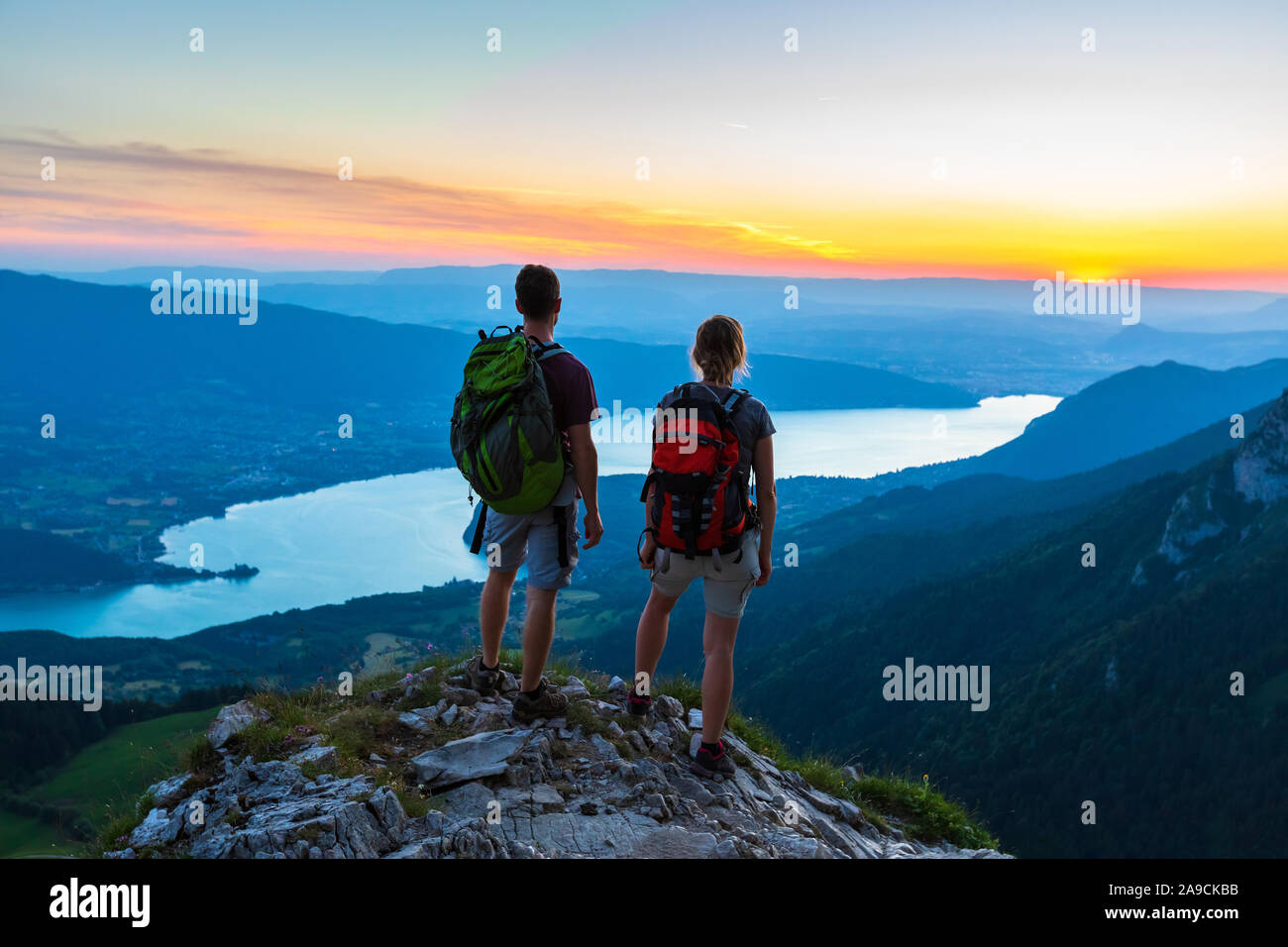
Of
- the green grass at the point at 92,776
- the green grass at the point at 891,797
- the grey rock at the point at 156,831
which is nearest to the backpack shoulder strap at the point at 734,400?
the green grass at the point at 891,797

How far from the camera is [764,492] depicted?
15.0ft

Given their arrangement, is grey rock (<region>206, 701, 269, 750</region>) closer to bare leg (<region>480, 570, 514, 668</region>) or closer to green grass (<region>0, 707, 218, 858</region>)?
bare leg (<region>480, 570, 514, 668</region>)

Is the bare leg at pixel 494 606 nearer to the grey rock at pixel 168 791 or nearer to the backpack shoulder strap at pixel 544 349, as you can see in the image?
the backpack shoulder strap at pixel 544 349

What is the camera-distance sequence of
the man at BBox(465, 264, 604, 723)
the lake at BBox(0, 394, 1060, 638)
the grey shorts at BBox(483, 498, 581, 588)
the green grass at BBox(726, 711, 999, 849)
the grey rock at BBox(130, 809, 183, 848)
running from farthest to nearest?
1. the lake at BBox(0, 394, 1060, 638)
2. the green grass at BBox(726, 711, 999, 849)
3. the grey shorts at BBox(483, 498, 581, 588)
4. the man at BBox(465, 264, 604, 723)
5. the grey rock at BBox(130, 809, 183, 848)

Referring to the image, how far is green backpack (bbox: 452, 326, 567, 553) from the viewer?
4.52m

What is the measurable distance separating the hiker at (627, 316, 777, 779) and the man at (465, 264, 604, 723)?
0.42 meters

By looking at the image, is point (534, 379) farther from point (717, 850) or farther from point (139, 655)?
point (139, 655)

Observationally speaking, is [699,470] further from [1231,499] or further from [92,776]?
[1231,499]

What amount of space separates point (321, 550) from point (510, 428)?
96863mm

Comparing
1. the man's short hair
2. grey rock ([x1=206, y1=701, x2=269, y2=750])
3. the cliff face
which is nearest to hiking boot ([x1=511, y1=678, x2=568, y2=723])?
grey rock ([x1=206, y1=701, x2=269, y2=750])

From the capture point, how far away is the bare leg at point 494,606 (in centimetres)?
502

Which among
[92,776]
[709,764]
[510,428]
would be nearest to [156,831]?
[510,428]

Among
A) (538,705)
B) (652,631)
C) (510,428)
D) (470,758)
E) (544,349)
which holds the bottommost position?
(470,758)
